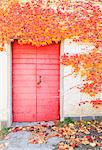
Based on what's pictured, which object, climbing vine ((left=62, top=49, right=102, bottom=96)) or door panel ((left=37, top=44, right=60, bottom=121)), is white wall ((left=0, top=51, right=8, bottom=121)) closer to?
door panel ((left=37, top=44, right=60, bottom=121))

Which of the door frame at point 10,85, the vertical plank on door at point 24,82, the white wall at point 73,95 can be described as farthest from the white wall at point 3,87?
the white wall at point 73,95

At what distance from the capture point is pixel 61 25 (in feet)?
25.1

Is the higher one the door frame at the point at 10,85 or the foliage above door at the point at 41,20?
the foliage above door at the point at 41,20

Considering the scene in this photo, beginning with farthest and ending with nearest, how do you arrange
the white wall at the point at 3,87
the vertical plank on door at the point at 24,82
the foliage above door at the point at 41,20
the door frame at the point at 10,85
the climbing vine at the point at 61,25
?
the vertical plank on door at the point at 24,82, the door frame at the point at 10,85, the white wall at the point at 3,87, the foliage above door at the point at 41,20, the climbing vine at the point at 61,25

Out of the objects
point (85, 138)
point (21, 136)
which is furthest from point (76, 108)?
point (21, 136)

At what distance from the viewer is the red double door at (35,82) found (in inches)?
370

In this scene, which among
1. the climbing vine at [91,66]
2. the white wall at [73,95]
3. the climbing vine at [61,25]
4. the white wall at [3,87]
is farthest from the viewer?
the white wall at [73,95]

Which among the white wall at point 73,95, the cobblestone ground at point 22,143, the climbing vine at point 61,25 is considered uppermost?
the climbing vine at point 61,25

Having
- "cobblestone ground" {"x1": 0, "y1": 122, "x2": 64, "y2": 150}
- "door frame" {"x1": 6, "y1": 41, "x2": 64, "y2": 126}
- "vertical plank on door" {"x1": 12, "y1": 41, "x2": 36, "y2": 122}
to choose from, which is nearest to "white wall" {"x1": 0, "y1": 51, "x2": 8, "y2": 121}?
"door frame" {"x1": 6, "y1": 41, "x2": 64, "y2": 126}

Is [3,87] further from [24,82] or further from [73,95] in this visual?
[73,95]

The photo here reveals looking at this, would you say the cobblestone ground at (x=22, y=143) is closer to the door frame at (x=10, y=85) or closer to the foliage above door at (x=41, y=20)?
the door frame at (x=10, y=85)

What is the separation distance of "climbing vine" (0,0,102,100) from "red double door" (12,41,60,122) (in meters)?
1.43

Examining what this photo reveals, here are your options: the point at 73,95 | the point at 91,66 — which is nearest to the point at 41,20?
the point at 91,66

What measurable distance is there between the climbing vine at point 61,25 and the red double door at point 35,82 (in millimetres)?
1430
